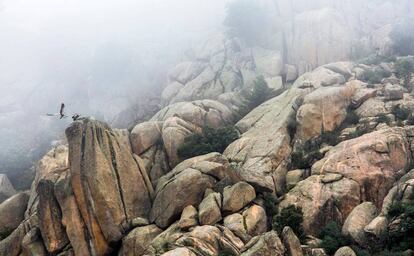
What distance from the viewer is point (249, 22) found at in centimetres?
8512

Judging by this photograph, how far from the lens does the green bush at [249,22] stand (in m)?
84.2

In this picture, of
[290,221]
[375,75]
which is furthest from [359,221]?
[375,75]

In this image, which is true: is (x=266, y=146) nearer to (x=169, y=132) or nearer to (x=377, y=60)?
(x=169, y=132)

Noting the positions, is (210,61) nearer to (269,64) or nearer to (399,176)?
(269,64)

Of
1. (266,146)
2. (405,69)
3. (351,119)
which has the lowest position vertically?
(266,146)

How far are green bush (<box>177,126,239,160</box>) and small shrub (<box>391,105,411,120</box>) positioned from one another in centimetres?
1707

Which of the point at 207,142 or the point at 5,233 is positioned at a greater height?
the point at 207,142

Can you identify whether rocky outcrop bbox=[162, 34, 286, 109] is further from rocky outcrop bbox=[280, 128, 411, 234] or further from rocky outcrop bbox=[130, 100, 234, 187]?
rocky outcrop bbox=[280, 128, 411, 234]

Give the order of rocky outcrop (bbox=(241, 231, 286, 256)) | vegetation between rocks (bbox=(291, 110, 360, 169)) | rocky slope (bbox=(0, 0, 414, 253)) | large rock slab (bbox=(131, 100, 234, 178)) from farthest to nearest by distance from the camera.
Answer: large rock slab (bbox=(131, 100, 234, 178)), vegetation between rocks (bbox=(291, 110, 360, 169)), rocky slope (bbox=(0, 0, 414, 253)), rocky outcrop (bbox=(241, 231, 286, 256))

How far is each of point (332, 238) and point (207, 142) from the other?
21104 mm

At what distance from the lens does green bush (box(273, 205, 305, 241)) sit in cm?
3366

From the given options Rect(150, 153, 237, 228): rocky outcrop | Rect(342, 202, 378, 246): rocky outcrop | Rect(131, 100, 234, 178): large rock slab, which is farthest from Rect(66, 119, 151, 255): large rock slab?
Rect(342, 202, 378, 246): rocky outcrop

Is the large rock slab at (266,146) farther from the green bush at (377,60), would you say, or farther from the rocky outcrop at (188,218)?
the green bush at (377,60)

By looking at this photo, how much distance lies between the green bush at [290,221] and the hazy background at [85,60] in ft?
166
